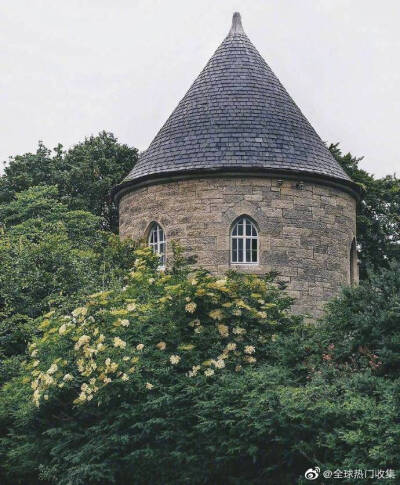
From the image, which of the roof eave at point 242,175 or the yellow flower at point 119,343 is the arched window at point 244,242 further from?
the yellow flower at point 119,343

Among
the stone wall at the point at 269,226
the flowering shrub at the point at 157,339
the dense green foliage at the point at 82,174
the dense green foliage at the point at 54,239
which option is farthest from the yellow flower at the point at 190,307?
the dense green foliage at the point at 82,174

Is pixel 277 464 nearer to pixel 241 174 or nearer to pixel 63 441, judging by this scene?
pixel 63 441

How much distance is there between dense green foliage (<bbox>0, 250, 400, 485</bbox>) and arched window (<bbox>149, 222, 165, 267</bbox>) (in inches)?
373

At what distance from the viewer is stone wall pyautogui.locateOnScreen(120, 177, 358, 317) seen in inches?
1013

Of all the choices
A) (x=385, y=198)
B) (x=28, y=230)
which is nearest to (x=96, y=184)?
(x=28, y=230)

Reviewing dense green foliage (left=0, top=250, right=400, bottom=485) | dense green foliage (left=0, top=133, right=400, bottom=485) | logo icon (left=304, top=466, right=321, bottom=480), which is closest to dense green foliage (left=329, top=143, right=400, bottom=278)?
dense green foliage (left=0, top=133, right=400, bottom=485)

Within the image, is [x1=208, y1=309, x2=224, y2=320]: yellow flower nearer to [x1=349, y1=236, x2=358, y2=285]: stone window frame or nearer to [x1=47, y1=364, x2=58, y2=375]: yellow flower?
[x1=47, y1=364, x2=58, y2=375]: yellow flower

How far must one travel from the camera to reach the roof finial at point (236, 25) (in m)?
29.9

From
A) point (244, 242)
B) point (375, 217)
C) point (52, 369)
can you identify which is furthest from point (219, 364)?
point (375, 217)

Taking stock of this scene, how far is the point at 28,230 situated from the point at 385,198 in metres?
12.9

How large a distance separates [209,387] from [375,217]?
2276cm

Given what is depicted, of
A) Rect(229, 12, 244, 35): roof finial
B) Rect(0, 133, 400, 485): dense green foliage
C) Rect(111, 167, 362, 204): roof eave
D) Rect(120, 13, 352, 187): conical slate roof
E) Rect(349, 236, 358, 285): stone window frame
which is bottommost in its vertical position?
Rect(0, 133, 400, 485): dense green foliage

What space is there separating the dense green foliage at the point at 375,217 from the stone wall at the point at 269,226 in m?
8.57

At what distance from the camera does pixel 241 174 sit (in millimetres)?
25812
